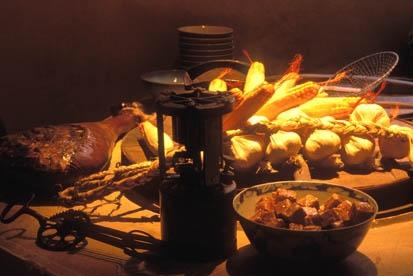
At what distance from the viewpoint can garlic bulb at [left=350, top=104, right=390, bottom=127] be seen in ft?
7.20

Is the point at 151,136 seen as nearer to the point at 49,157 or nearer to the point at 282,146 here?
the point at 49,157

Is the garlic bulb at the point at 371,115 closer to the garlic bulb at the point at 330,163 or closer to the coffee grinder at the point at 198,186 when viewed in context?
the garlic bulb at the point at 330,163

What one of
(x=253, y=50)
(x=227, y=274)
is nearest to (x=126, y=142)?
(x=227, y=274)

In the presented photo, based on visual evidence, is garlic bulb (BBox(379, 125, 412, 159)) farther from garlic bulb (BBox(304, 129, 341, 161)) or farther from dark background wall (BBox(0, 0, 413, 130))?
dark background wall (BBox(0, 0, 413, 130))

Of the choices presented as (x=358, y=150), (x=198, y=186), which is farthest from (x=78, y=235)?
(x=358, y=150)

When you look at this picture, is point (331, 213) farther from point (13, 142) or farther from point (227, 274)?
point (13, 142)

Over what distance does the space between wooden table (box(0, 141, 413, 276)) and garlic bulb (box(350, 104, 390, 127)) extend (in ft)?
1.37

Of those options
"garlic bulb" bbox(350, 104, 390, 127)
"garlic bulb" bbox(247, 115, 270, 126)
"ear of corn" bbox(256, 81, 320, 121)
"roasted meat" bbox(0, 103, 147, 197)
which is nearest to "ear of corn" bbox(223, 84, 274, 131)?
"garlic bulb" bbox(247, 115, 270, 126)

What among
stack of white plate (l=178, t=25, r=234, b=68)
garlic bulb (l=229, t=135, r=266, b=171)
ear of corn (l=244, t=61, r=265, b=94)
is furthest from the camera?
stack of white plate (l=178, t=25, r=234, b=68)

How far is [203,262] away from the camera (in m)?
1.63

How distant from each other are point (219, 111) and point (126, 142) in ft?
3.16

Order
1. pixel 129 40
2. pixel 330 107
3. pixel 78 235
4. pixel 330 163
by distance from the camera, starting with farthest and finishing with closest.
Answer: pixel 129 40, pixel 330 107, pixel 330 163, pixel 78 235

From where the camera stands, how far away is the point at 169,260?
1652 millimetres

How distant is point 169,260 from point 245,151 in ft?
1.63
